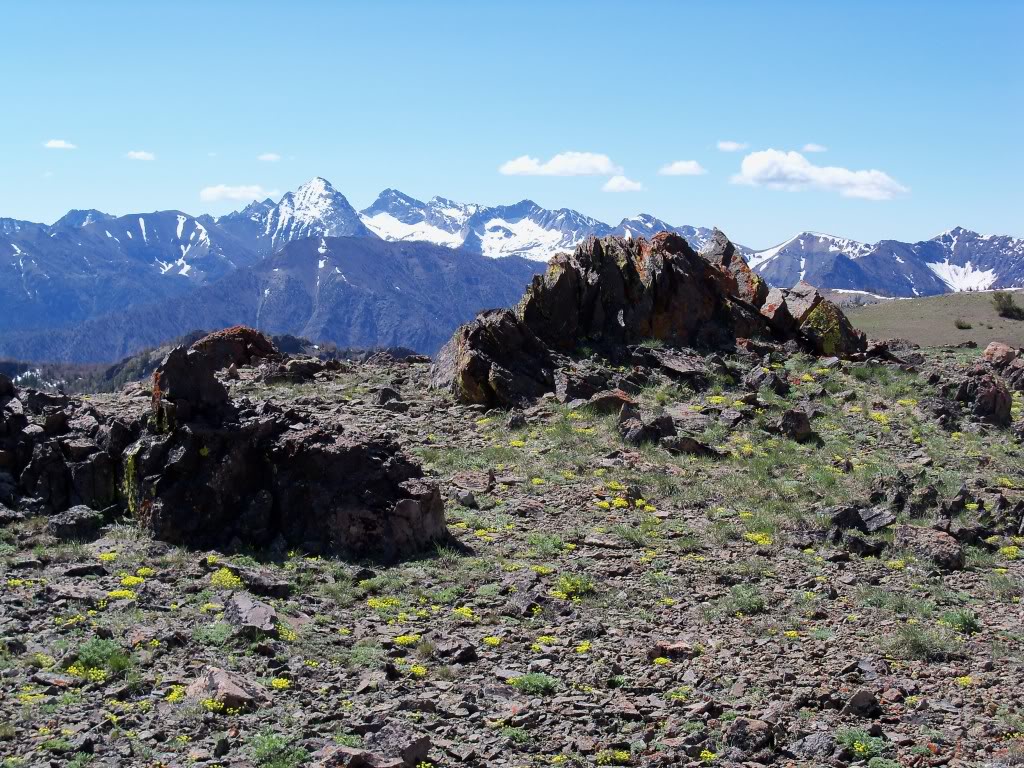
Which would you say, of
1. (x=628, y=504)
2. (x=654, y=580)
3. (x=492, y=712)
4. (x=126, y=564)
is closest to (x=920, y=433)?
(x=628, y=504)

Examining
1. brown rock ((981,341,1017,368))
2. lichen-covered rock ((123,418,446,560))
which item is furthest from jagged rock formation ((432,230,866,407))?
lichen-covered rock ((123,418,446,560))

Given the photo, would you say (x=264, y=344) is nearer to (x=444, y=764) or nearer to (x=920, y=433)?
(x=920, y=433)

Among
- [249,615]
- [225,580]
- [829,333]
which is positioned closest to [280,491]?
[225,580]

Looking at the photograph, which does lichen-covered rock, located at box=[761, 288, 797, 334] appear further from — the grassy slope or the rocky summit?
the grassy slope

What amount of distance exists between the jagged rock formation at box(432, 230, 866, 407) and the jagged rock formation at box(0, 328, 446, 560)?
10696mm

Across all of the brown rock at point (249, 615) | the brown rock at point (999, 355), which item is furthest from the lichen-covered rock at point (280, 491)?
the brown rock at point (999, 355)

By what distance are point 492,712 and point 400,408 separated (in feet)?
52.7

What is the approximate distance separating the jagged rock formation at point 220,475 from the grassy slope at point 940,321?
147 ft

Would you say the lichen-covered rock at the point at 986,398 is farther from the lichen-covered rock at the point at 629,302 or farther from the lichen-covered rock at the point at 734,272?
the lichen-covered rock at the point at 734,272

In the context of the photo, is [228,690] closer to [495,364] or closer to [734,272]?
[495,364]

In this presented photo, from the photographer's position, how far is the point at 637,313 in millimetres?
31797

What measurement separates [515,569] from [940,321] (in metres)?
67.4

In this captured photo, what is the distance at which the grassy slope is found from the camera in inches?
2443

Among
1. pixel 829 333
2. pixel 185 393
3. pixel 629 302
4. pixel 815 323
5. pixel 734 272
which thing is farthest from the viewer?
pixel 734 272
